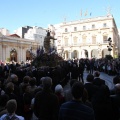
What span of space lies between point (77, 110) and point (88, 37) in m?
58.5

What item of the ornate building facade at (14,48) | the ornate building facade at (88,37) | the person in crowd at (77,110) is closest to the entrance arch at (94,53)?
the ornate building facade at (88,37)

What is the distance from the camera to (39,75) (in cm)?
1136

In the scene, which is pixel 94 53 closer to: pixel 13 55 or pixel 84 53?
pixel 84 53

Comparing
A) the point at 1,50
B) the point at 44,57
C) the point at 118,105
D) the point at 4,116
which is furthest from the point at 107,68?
the point at 1,50

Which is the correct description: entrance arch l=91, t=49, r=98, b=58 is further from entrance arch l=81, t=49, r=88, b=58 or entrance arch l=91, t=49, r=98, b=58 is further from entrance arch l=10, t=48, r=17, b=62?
entrance arch l=10, t=48, r=17, b=62

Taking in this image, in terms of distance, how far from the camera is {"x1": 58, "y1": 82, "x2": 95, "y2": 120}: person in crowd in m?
2.94

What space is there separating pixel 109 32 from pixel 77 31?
9.85 meters

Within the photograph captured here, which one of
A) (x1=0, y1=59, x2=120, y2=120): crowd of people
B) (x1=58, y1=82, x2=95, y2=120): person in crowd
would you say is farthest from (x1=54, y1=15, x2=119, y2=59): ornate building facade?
(x1=58, y1=82, x2=95, y2=120): person in crowd

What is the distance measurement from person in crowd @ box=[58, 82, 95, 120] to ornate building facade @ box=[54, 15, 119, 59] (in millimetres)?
53004

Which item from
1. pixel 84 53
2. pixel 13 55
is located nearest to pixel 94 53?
pixel 84 53

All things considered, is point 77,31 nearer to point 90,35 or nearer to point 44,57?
point 90,35

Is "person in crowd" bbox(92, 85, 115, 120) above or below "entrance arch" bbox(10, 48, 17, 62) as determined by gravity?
below

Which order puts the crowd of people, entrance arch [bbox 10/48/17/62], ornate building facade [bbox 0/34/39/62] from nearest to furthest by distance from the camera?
the crowd of people
ornate building facade [bbox 0/34/39/62]
entrance arch [bbox 10/48/17/62]

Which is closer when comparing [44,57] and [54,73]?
[54,73]
